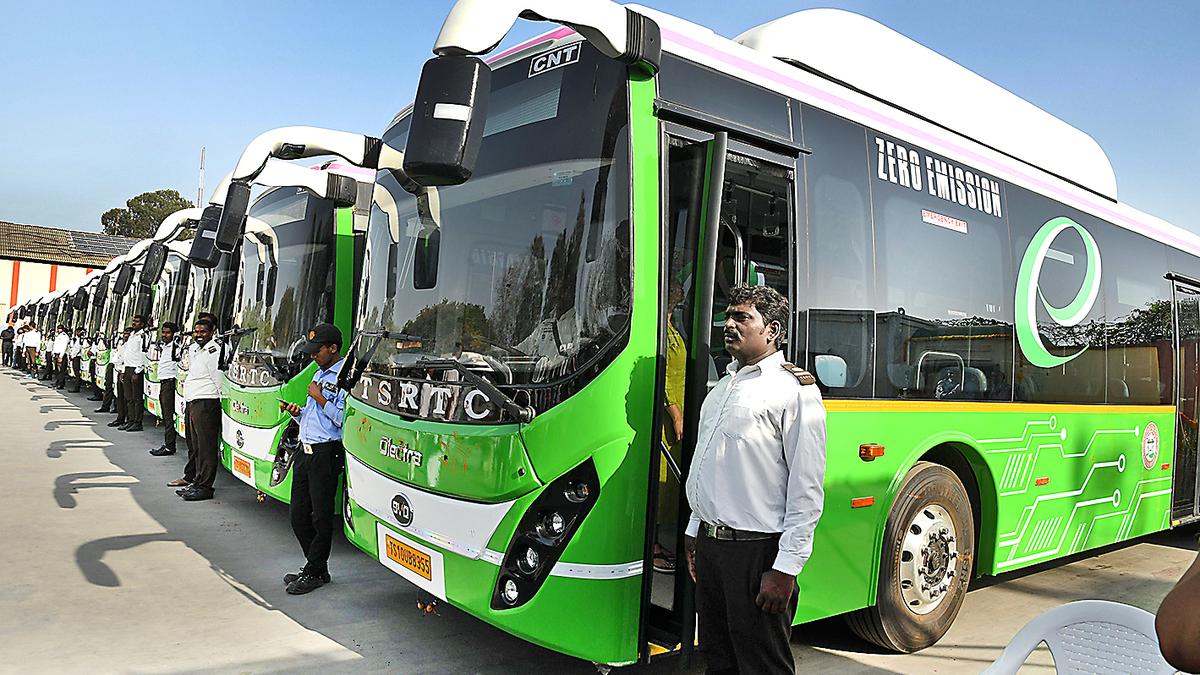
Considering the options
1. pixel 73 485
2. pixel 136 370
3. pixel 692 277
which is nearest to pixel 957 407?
pixel 692 277

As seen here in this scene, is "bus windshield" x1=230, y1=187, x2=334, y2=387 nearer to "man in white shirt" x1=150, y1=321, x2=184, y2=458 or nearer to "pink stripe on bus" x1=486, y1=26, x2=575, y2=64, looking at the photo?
"pink stripe on bus" x1=486, y1=26, x2=575, y2=64

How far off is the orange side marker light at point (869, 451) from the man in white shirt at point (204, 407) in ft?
21.3

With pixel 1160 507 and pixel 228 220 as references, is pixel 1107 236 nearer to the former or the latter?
pixel 1160 507

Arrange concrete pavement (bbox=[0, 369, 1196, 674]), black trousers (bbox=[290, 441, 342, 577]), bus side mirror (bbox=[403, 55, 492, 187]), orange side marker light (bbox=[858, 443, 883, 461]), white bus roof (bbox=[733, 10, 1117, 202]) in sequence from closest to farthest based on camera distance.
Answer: bus side mirror (bbox=[403, 55, 492, 187]) → orange side marker light (bbox=[858, 443, 883, 461]) → concrete pavement (bbox=[0, 369, 1196, 674]) → white bus roof (bbox=[733, 10, 1117, 202]) → black trousers (bbox=[290, 441, 342, 577])

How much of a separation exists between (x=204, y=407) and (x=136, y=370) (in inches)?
289

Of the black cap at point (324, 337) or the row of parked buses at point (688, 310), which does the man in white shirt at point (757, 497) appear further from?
the black cap at point (324, 337)

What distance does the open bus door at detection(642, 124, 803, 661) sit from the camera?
3994 mm

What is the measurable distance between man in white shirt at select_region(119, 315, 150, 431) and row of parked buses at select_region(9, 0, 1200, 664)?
9041 millimetres

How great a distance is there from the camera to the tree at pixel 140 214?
72.8 m

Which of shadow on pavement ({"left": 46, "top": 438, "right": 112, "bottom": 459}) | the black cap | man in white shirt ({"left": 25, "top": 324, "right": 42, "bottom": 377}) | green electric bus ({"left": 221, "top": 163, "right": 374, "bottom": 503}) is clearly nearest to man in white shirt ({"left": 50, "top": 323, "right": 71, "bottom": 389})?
man in white shirt ({"left": 25, "top": 324, "right": 42, "bottom": 377})

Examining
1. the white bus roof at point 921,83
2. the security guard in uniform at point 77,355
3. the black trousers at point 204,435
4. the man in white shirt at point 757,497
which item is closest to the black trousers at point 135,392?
the black trousers at point 204,435

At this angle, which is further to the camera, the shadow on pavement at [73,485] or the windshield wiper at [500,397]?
the shadow on pavement at [73,485]

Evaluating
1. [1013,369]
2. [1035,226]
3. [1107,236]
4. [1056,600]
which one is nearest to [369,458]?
[1013,369]

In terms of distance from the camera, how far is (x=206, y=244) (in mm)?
6371
